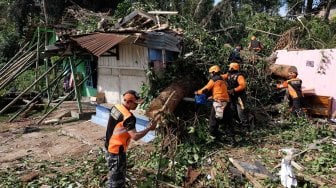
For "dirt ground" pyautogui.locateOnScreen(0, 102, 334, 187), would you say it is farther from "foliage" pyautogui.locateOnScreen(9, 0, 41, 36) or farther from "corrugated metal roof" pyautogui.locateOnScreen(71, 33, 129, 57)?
"foliage" pyautogui.locateOnScreen(9, 0, 41, 36)

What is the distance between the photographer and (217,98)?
8.17 m

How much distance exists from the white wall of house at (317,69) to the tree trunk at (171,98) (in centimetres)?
401

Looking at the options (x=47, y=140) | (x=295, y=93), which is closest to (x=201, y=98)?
(x=295, y=93)

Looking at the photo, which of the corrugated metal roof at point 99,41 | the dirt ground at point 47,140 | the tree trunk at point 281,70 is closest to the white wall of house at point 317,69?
the tree trunk at point 281,70

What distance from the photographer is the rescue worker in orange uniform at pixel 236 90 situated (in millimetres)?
8797

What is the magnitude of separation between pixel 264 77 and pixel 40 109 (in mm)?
8775

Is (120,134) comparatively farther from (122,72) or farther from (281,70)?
(281,70)

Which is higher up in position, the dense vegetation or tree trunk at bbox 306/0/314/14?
tree trunk at bbox 306/0/314/14

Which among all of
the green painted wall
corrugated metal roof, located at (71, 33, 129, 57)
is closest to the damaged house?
→ corrugated metal roof, located at (71, 33, 129, 57)

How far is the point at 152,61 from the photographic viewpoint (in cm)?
995

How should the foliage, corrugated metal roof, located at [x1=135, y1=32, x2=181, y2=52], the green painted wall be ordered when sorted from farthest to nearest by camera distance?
the foliage → the green painted wall → corrugated metal roof, located at [x1=135, y1=32, x2=181, y2=52]

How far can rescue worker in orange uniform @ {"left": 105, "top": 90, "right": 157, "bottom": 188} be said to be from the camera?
18.8 ft

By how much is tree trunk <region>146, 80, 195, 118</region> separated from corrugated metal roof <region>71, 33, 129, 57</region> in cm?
161

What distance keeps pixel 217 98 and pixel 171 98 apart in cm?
104
